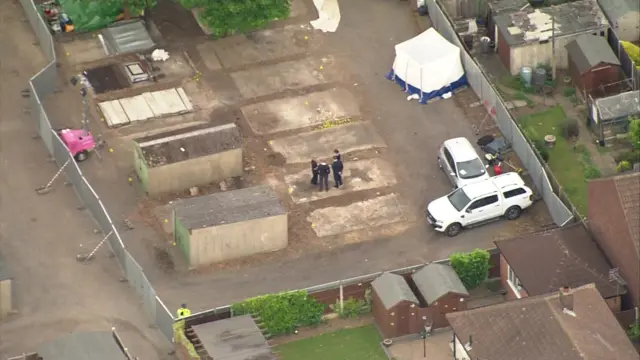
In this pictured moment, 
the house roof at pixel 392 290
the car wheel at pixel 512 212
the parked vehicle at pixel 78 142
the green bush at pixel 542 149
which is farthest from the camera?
the parked vehicle at pixel 78 142

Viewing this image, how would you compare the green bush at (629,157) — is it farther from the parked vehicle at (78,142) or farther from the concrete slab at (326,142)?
the parked vehicle at (78,142)

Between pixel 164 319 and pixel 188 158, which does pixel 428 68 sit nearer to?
pixel 188 158

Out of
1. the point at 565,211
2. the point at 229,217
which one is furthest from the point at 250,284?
the point at 565,211

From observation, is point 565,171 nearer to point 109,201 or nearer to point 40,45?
point 109,201

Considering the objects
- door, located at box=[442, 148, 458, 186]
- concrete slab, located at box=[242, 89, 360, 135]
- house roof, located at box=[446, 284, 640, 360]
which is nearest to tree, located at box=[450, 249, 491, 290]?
house roof, located at box=[446, 284, 640, 360]

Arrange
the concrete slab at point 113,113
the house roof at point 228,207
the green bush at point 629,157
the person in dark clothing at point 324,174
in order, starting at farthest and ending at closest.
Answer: the concrete slab at point 113,113 < the green bush at point 629,157 < the person in dark clothing at point 324,174 < the house roof at point 228,207

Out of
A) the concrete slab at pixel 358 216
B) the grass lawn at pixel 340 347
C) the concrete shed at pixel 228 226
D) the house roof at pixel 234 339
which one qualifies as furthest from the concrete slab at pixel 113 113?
the grass lawn at pixel 340 347

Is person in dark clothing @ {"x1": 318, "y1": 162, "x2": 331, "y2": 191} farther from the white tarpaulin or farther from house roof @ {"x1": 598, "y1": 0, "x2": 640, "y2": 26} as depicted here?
house roof @ {"x1": 598, "y1": 0, "x2": 640, "y2": 26}
